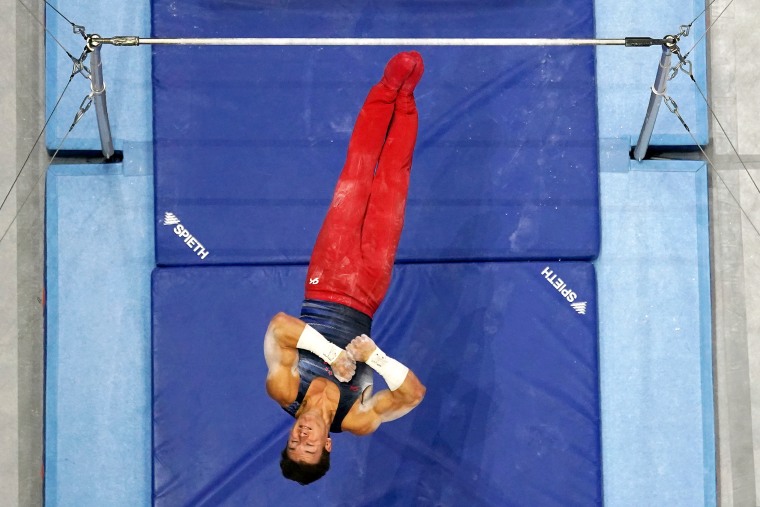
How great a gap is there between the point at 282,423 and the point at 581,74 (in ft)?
8.63

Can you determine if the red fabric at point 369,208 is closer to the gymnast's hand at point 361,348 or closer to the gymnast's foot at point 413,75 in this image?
the gymnast's foot at point 413,75

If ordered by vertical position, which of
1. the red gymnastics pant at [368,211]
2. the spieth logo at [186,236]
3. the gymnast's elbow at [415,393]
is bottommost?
the gymnast's elbow at [415,393]

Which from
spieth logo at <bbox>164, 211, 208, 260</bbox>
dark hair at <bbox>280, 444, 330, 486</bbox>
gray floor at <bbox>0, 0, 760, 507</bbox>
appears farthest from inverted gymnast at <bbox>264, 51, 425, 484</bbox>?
gray floor at <bbox>0, 0, 760, 507</bbox>

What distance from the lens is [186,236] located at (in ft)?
16.6

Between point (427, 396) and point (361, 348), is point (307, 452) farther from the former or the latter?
point (427, 396)

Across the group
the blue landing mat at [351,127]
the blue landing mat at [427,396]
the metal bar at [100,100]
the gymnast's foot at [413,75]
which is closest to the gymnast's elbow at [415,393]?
the blue landing mat at [427,396]

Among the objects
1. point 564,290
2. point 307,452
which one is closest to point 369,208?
point 307,452

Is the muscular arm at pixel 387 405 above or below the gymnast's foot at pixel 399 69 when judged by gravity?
below

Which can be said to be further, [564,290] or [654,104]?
[564,290]

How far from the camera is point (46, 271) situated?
5.12m

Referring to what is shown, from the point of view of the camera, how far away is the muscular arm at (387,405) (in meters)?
3.99

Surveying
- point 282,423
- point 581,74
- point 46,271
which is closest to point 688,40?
point 581,74

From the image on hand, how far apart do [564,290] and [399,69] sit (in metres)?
1.72

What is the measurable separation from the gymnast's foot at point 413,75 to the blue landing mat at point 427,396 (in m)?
1.22
